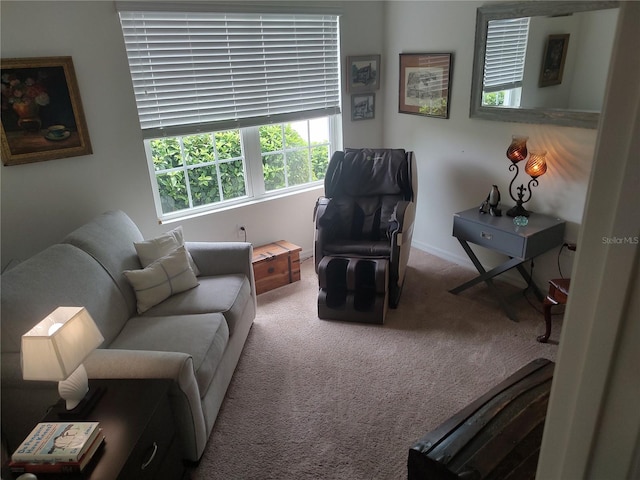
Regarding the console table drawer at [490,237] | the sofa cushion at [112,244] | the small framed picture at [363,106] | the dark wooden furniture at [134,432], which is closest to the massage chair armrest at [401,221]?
the console table drawer at [490,237]

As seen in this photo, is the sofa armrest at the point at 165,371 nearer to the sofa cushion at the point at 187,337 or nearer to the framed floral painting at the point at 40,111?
the sofa cushion at the point at 187,337

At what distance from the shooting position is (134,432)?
63.6 inches

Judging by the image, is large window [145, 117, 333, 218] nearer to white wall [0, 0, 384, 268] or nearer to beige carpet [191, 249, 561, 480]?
white wall [0, 0, 384, 268]

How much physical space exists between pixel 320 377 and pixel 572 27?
2773 millimetres

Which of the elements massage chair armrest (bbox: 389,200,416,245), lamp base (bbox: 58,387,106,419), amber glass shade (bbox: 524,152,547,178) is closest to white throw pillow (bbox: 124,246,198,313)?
lamp base (bbox: 58,387,106,419)

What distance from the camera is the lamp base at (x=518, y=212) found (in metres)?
3.25

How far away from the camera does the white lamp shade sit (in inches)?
60.0

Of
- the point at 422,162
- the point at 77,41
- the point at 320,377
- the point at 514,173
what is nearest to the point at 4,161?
the point at 77,41

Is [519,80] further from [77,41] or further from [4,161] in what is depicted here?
[4,161]

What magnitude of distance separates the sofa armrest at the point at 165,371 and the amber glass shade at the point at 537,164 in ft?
8.56

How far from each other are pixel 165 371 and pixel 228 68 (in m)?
2.41

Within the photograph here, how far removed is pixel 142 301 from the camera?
2.58 metres

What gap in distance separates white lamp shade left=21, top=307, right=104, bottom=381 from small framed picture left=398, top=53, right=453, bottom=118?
328 cm

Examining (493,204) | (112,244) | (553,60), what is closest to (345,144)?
(493,204)
